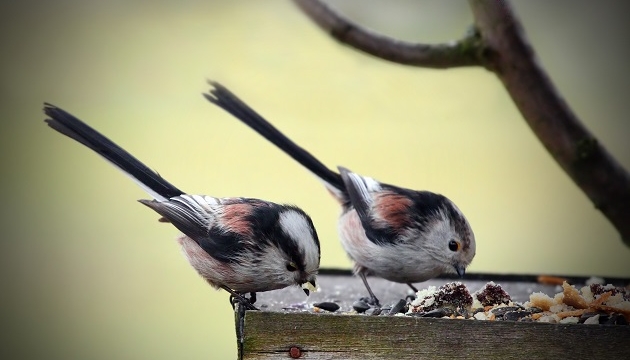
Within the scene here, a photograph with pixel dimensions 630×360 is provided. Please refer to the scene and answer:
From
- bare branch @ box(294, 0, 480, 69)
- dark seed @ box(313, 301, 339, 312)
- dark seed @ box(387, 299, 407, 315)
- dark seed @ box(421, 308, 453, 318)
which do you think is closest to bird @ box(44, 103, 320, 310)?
dark seed @ box(313, 301, 339, 312)

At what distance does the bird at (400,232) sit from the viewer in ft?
11.5

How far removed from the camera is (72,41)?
7.69 meters

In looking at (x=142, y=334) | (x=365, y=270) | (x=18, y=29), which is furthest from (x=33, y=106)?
(x=365, y=270)

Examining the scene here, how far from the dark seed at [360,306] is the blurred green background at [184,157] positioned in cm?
297

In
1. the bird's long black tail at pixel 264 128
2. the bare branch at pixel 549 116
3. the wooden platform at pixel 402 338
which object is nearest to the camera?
the wooden platform at pixel 402 338

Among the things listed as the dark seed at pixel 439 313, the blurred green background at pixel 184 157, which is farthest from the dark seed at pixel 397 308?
the blurred green background at pixel 184 157

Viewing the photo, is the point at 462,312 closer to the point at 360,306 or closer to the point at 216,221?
the point at 360,306

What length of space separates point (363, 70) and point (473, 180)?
4.71ft

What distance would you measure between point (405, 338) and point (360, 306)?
0.80 m

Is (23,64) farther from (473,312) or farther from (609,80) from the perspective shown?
(473,312)

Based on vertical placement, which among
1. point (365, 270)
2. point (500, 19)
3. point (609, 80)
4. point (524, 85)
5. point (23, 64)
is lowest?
point (365, 270)

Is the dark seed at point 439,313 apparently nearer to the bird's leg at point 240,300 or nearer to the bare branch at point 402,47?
the bird's leg at point 240,300

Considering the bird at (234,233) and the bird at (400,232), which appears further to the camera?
the bird at (400,232)

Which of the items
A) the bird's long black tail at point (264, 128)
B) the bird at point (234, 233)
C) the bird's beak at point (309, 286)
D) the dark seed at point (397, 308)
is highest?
the bird's long black tail at point (264, 128)
